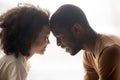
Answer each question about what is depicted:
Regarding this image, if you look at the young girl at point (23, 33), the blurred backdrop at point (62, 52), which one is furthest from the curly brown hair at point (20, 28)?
the blurred backdrop at point (62, 52)

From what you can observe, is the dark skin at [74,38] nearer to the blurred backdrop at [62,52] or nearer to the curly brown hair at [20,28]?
the curly brown hair at [20,28]

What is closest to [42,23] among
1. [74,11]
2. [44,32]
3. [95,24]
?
[44,32]

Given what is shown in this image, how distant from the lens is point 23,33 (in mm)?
1613

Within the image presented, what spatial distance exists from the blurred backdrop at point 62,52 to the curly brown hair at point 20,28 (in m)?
0.27

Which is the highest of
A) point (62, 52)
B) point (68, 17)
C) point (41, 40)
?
point (68, 17)

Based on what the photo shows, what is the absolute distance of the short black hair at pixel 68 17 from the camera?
1.63m

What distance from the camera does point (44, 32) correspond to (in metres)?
1.66

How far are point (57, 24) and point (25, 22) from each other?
16 centimetres

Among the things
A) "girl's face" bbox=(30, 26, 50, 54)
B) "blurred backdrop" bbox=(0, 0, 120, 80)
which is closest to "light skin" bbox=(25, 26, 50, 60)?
"girl's face" bbox=(30, 26, 50, 54)

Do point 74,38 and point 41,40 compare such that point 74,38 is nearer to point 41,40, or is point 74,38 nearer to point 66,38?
point 66,38

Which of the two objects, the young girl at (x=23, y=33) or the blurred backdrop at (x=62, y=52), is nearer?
the young girl at (x=23, y=33)

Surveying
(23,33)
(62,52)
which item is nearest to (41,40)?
(23,33)

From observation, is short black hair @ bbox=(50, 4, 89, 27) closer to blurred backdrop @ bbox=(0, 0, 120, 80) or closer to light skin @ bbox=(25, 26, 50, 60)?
light skin @ bbox=(25, 26, 50, 60)

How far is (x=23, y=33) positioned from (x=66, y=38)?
0.22 meters
